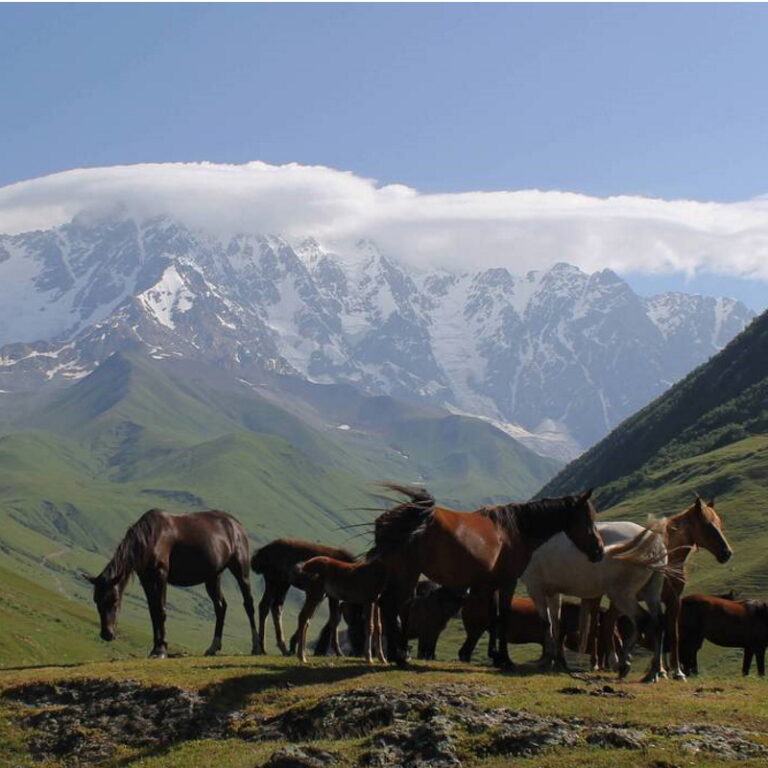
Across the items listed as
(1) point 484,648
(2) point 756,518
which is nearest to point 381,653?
(1) point 484,648

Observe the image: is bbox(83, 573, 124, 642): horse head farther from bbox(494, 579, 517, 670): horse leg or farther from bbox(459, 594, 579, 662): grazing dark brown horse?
bbox(494, 579, 517, 670): horse leg

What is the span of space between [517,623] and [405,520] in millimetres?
8551

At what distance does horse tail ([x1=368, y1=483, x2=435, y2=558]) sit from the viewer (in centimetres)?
2470

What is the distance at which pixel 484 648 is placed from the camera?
310 feet

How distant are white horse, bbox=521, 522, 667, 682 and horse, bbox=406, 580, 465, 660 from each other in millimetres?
5601

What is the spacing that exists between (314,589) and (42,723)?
22.9 feet

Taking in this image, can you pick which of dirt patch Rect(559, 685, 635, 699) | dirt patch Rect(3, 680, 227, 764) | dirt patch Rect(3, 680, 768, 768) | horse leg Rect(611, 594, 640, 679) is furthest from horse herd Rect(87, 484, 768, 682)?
dirt patch Rect(3, 680, 227, 764)

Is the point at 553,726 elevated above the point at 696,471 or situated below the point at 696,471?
below

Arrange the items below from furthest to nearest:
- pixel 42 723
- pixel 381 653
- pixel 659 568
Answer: pixel 381 653 → pixel 659 568 → pixel 42 723

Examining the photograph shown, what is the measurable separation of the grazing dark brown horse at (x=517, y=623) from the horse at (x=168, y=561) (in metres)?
5.97

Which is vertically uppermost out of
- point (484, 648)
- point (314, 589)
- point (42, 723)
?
point (314, 589)

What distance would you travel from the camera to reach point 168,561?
100 ft

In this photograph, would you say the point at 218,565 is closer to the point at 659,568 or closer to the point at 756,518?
the point at 659,568

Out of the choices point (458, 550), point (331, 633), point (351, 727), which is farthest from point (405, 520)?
point (331, 633)
